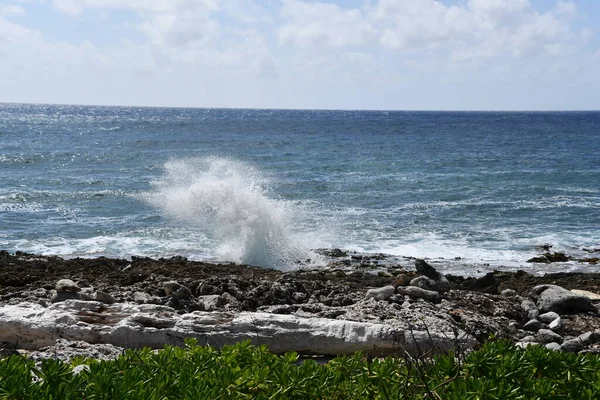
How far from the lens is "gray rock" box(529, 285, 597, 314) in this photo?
10199mm

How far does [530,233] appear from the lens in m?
19.0

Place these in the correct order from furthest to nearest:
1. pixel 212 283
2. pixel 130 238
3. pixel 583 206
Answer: pixel 583 206
pixel 130 238
pixel 212 283

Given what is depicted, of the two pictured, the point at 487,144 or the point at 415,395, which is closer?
the point at 415,395

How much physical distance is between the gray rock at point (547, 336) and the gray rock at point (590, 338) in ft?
0.88

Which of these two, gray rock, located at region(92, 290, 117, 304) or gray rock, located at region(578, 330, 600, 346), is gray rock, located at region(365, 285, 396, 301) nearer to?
gray rock, located at region(578, 330, 600, 346)

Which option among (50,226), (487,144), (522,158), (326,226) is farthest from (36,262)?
(487,144)

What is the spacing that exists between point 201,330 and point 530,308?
5238 mm

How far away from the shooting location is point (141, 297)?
876 centimetres

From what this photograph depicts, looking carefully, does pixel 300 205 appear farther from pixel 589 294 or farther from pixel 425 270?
pixel 589 294

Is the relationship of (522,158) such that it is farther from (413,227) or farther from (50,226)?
(50,226)

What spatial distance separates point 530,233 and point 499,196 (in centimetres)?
632

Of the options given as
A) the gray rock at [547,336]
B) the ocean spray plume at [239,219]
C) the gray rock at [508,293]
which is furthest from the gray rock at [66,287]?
the ocean spray plume at [239,219]

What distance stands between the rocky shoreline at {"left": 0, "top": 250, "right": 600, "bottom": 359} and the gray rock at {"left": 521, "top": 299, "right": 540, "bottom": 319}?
0.01 metres

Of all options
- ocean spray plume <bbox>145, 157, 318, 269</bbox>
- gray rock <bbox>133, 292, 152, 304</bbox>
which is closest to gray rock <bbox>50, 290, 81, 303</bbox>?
gray rock <bbox>133, 292, 152, 304</bbox>
